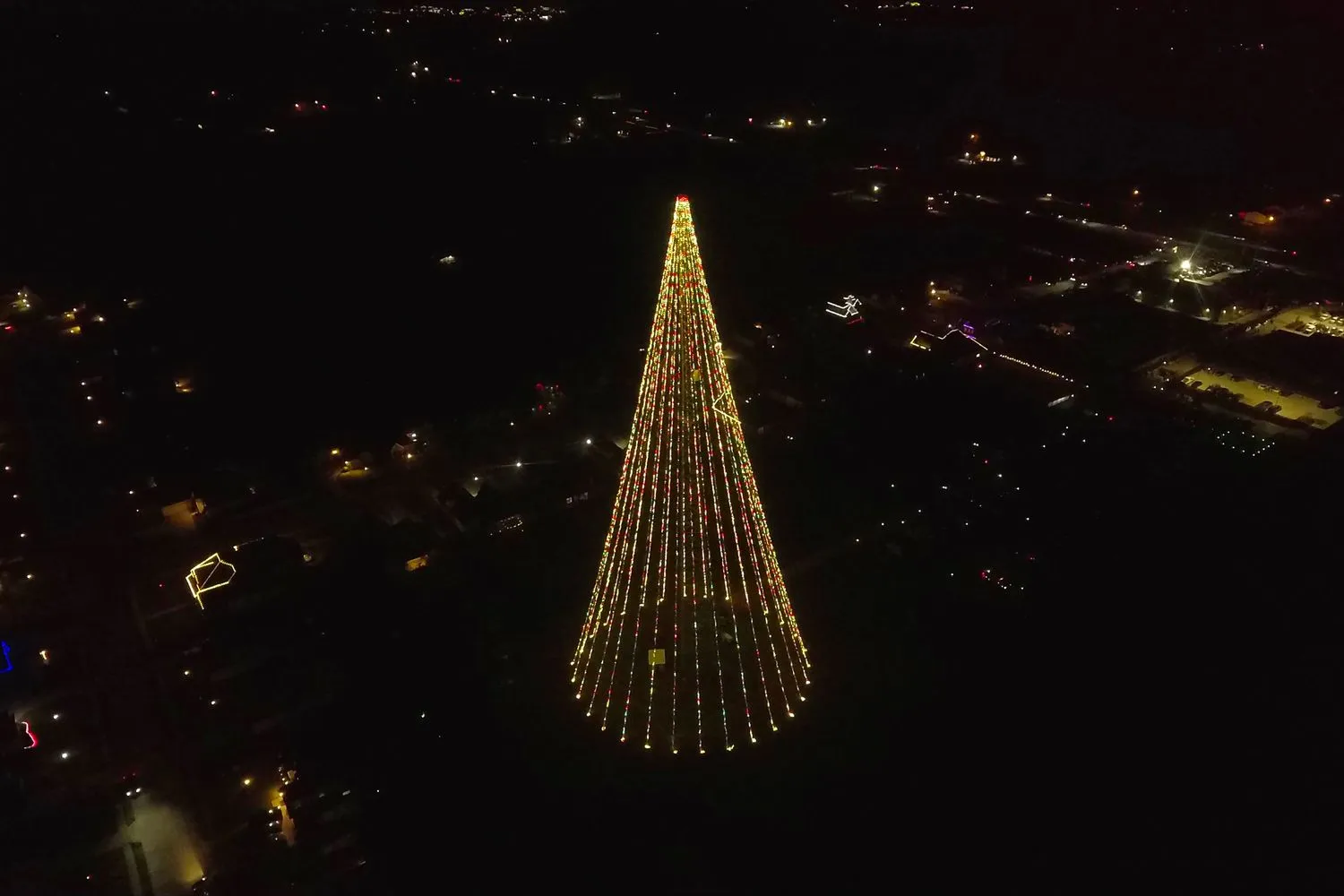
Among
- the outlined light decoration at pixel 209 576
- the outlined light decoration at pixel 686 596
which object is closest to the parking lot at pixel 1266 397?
the outlined light decoration at pixel 686 596

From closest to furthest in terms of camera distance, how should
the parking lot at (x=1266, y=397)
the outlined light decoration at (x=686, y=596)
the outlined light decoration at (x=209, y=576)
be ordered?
the outlined light decoration at (x=686, y=596) → the outlined light decoration at (x=209, y=576) → the parking lot at (x=1266, y=397)

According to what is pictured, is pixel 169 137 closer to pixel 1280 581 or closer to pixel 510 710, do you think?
pixel 510 710

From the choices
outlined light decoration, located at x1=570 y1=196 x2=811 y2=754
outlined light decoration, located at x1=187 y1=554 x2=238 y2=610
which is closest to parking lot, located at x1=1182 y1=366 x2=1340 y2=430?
outlined light decoration, located at x1=570 y1=196 x2=811 y2=754

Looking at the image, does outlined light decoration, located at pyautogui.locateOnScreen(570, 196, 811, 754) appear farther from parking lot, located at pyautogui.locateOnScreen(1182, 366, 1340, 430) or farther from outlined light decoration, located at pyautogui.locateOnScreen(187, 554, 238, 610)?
parking lot, located at pyautogui.locateOnScreen(1182, 366, 1340, 430)

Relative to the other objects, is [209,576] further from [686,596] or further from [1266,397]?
[1266,397]

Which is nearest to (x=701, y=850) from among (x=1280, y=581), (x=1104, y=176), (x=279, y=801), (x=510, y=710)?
(x=510, y=710)

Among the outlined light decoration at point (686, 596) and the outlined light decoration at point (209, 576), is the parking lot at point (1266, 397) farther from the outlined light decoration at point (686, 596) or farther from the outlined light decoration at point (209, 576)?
the outlined light decoration at point (209, 576)
